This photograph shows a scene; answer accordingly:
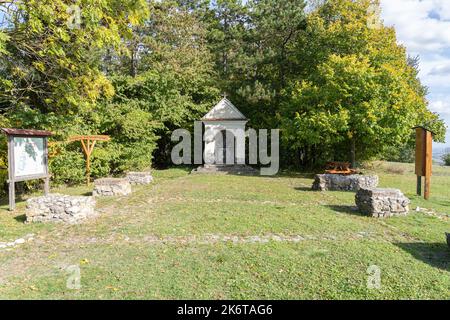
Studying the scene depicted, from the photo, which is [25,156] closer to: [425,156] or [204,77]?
[425,156]

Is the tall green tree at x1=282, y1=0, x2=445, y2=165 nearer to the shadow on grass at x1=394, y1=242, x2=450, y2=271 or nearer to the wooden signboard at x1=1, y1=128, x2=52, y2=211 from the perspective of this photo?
the shadow on grass at x1=394, y1=242, x2=450, y2=271

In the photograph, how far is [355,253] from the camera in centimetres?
535

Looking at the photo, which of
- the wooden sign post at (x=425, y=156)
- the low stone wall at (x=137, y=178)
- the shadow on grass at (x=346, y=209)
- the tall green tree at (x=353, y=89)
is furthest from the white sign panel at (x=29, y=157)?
the wooden sign post at (x=425, y=156)

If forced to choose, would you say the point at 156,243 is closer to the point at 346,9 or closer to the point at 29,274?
the point at 29,274

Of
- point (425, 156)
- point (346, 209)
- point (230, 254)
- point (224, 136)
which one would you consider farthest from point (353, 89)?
point (230, 254)

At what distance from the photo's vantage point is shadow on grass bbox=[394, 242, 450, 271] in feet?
16.5

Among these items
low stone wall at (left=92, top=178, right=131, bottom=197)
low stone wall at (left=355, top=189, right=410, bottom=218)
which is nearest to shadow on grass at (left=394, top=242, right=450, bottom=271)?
low stone wall at (left=355, top=189, right=410, bottom=218)

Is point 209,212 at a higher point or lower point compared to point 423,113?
lower

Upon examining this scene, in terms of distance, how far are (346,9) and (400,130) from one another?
8.14 m

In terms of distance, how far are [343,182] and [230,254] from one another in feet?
28.1

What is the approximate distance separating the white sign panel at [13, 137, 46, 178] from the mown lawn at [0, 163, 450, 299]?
45.0 inches

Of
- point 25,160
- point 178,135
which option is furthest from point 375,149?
point 25,160

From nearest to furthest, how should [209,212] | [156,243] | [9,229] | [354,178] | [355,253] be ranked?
[355,253], [156,243], [9,229], [209,212], [354,178]

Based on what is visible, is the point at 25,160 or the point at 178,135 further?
the point at 178,135
